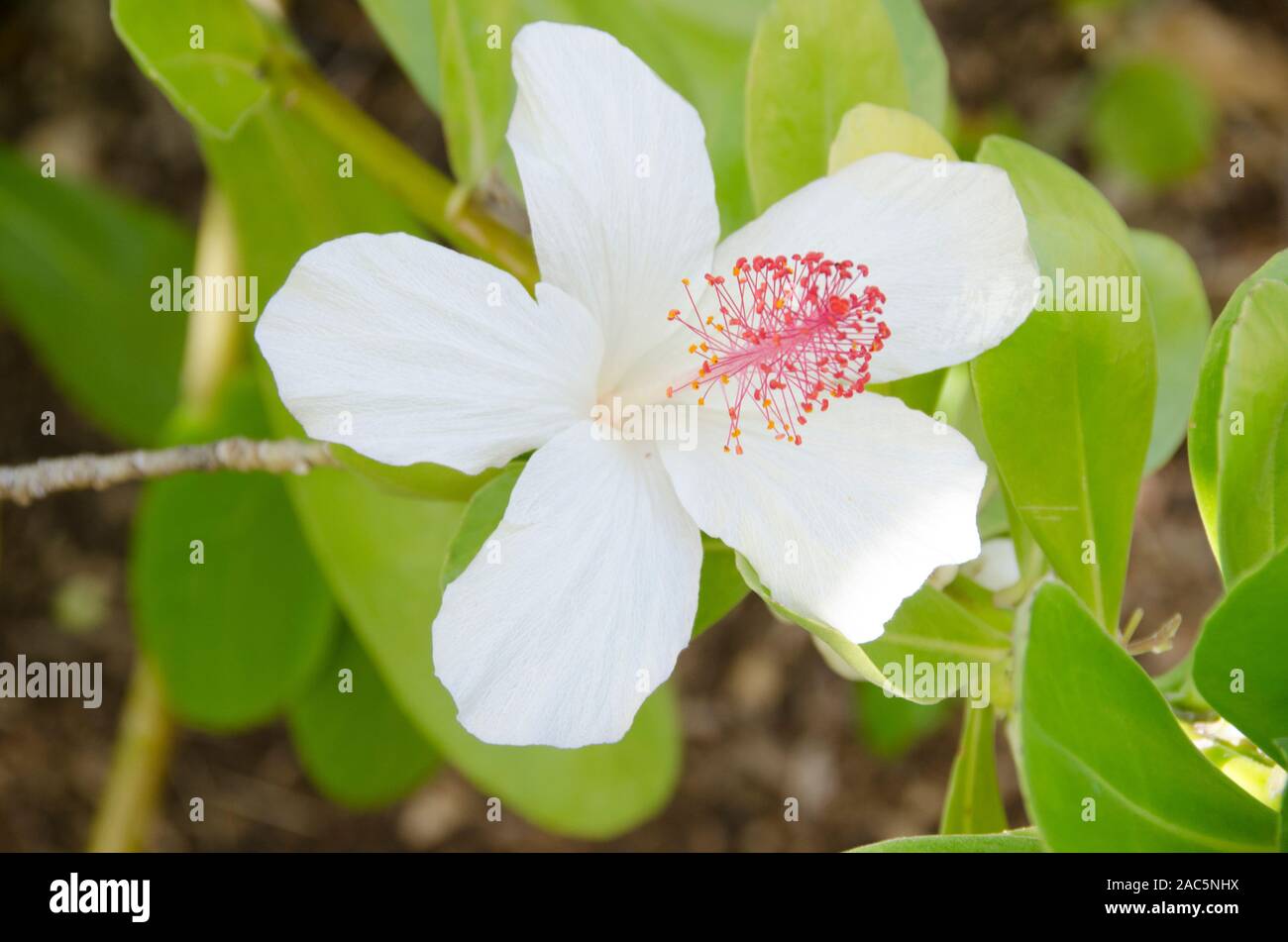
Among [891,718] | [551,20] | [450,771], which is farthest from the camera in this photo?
[450,771]

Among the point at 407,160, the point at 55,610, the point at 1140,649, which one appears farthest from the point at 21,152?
the point at 1140,649

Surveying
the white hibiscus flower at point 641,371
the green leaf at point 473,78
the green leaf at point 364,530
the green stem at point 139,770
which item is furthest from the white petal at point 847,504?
the green stem at point 139,770

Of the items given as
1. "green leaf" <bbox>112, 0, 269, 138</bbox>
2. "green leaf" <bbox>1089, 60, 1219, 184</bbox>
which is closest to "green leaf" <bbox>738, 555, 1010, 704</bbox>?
"green leaf" <bbox>112, 0, 269, 138</bbox>

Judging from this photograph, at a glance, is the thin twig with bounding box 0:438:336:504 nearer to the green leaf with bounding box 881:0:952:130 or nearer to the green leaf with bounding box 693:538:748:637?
the green leaf with bounding box 693:538:748:637

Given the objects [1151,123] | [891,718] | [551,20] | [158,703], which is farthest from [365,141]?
[1151,123]

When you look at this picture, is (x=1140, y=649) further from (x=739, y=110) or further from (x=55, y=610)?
(x=55, y=610)

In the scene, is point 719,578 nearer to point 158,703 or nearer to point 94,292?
point 158,703
